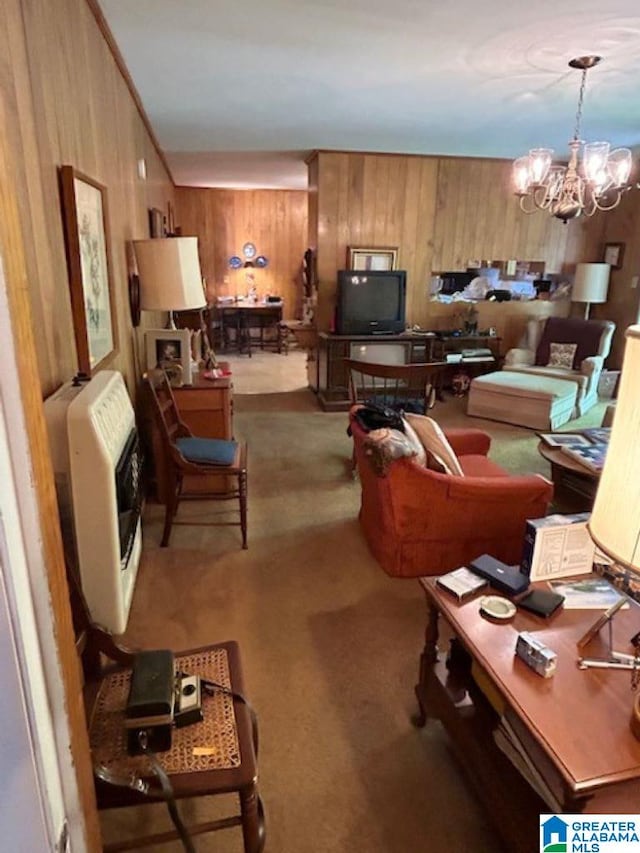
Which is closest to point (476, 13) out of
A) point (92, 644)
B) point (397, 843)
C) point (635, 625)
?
point (635, 625)

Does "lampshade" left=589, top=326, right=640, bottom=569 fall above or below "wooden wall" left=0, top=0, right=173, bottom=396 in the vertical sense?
below

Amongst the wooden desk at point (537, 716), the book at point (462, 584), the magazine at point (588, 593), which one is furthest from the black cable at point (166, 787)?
the magazine at point (588, 593)

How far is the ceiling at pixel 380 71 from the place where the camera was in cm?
249

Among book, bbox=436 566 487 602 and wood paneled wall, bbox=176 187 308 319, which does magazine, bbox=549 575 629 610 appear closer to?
book, bbox=436 566 487 602

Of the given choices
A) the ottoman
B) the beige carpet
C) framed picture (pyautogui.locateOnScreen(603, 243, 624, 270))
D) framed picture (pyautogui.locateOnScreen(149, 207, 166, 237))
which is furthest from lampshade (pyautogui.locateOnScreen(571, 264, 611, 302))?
framed picture (pyautogui.locateOnScreen(149, 207, 166, 237))

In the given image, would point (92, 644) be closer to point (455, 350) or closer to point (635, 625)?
point (635, 625)

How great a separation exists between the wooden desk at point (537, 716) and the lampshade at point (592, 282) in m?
5.34

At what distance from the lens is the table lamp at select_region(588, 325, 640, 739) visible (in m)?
0.93

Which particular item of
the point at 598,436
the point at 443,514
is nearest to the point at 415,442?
the point at 443,514

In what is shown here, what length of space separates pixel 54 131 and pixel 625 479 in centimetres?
195

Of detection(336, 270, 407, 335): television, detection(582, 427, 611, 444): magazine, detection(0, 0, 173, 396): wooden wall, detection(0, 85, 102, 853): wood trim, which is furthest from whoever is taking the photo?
detection(336, 270, 407, 335): television

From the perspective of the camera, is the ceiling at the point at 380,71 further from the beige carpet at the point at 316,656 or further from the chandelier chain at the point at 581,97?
the beige carpet at the point at 316,656

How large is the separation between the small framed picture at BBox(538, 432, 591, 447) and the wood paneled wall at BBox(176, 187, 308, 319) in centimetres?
642

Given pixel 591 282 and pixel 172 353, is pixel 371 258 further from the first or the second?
pixel 172 353
